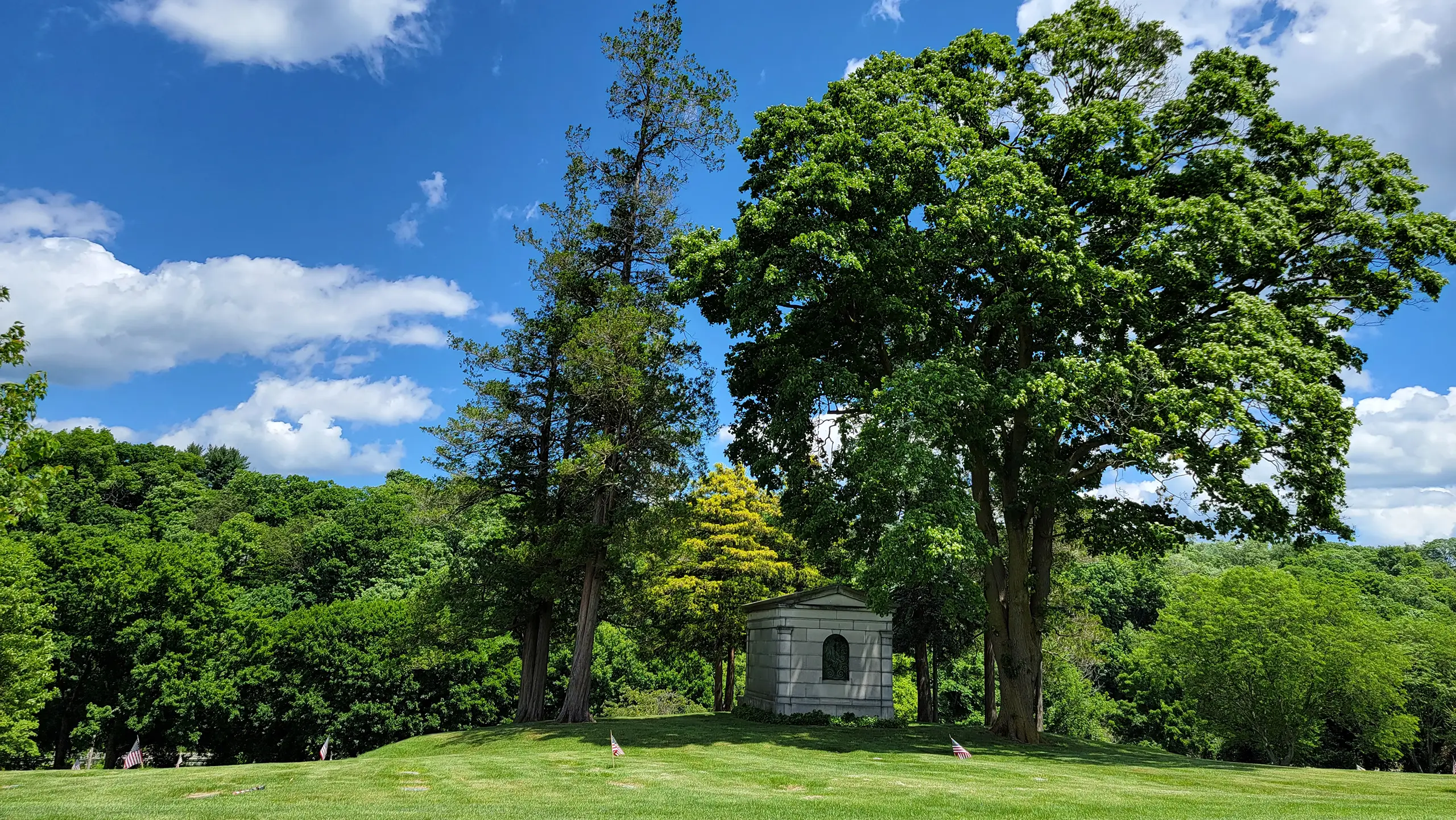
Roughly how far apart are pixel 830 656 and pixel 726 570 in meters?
6.50

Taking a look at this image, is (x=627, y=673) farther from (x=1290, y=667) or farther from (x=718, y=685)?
(x=1290, y=667)

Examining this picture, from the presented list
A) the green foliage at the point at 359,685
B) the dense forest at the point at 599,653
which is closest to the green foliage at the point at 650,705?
the dense forest at the point at 599,653

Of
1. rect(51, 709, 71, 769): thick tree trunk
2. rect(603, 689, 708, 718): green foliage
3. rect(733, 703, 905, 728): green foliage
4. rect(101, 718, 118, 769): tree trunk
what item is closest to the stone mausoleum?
rect(733, 703, 905, 728): green foliage

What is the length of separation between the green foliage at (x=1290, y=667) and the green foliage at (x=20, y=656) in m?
46.0

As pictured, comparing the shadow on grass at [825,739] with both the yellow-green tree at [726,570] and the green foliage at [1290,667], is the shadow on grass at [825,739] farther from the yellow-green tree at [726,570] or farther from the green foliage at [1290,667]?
the green foliage at [1290,667]

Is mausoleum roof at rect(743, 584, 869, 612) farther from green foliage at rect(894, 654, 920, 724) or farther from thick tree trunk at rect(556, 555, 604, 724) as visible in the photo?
green foliage at rect(894, 654, 920, 724)

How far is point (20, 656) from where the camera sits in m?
28.1

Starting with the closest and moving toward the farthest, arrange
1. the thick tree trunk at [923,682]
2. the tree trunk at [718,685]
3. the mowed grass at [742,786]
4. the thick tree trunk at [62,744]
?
the mowed grass at [742,786] → the thick tree trunk at [923,682] → the thick tree trunk at [62,744] → the tree trunk at [718,685]

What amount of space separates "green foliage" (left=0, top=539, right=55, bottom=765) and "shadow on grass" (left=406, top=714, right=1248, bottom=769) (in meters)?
16.5

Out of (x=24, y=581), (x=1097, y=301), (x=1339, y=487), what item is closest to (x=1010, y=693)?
(x=1339, y=487)

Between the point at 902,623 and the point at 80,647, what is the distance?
34.3 metres

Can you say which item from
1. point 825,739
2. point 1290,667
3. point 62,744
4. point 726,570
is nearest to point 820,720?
point 825,739

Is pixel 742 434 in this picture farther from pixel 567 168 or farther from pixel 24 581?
pixel 24 581

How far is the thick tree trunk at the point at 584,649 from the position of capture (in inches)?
937
